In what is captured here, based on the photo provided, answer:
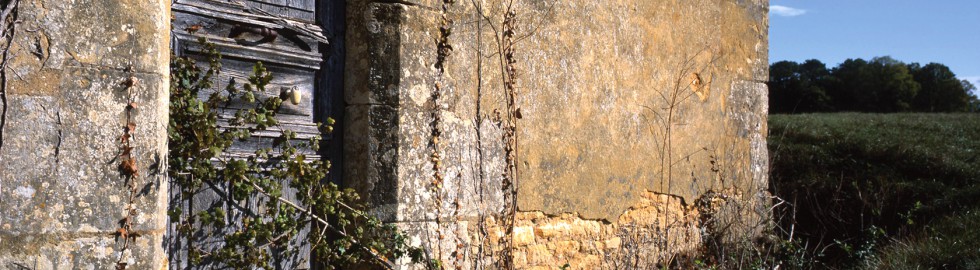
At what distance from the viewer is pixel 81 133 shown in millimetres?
2629

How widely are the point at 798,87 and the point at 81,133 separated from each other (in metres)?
19.6

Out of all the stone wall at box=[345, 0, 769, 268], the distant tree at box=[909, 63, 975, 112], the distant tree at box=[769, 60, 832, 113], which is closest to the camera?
the stone wall at box=[345, 0, 769, 268]

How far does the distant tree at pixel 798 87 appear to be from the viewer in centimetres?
1998

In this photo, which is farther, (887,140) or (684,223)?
(887,140)

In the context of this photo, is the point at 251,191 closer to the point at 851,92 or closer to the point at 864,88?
the point at 851,92

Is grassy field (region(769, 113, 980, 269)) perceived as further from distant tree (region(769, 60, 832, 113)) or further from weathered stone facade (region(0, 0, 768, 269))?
distant tree (region(769, 60, 832, 113))

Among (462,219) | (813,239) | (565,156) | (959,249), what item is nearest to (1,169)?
(462,219)

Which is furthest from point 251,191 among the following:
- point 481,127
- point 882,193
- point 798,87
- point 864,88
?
point 864,88

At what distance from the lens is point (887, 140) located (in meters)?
9.63

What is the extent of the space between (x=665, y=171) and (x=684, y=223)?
0.45m

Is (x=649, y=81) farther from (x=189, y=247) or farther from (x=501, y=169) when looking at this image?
(x=189, y=247)

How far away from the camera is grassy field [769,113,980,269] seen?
6.20m

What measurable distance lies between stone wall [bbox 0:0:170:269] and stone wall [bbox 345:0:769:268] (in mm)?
1103

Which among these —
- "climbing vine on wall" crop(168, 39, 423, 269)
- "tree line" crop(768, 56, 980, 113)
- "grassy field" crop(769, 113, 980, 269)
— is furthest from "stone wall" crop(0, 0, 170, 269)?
"tree line" crop(768, 56, 980, 113)
